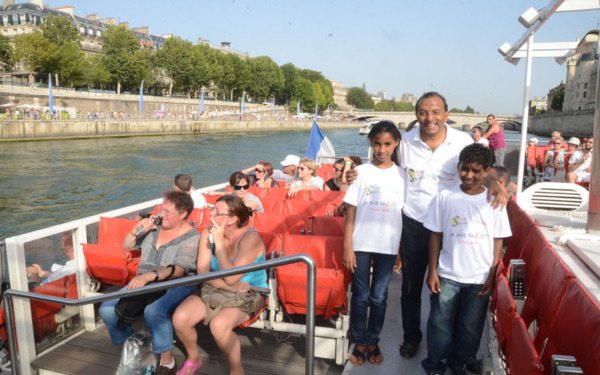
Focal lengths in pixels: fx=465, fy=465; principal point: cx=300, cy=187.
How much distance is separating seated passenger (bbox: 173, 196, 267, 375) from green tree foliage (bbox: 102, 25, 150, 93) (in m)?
60.8

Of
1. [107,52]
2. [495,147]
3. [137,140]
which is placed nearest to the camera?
[495,147]

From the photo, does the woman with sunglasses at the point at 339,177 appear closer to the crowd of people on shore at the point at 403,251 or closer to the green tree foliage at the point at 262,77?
the crowd of people on shore at the point at 403,251

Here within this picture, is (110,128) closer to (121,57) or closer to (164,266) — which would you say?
(121,57)

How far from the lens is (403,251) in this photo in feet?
10.2

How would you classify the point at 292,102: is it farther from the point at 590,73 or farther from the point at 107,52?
the point at 590,73

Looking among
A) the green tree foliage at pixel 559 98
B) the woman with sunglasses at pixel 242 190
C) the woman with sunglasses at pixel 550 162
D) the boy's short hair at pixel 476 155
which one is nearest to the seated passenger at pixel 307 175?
the woman with sunglasses at pixel 242 190

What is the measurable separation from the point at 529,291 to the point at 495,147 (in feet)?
22.7

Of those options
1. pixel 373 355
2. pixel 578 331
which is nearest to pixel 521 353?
pixel 578 331

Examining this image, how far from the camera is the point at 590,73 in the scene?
73.5 m

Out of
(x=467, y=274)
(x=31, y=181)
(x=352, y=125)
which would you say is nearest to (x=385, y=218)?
(x=467, y=274)

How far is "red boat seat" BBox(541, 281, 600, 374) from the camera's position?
1.75 meters

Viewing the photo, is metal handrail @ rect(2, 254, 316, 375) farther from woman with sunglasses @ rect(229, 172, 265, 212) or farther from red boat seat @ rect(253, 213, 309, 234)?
woman with sunglasses @ rect(229, 172, 265, 212)

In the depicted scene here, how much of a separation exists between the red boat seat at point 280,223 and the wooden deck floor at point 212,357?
1146 mm

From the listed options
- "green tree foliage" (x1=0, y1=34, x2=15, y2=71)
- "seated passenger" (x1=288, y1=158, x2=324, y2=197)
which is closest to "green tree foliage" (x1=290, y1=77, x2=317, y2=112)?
"green tree foliage" (x1=0, y1=34, x2=15, y2=71)
